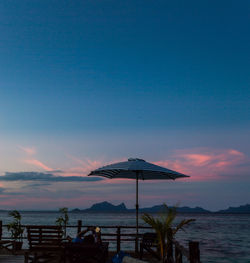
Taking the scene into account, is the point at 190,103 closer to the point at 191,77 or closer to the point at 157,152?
the point at 191,77

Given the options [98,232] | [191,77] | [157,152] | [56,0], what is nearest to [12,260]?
[98,232]

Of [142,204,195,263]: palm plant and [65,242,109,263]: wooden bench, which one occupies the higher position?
[142,204,195,263]: palm plant

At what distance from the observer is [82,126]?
1925cm

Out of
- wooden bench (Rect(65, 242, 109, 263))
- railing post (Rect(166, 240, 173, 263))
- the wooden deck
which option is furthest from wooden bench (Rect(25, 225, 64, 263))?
railing post (Rect(166, 240, 173, 263))

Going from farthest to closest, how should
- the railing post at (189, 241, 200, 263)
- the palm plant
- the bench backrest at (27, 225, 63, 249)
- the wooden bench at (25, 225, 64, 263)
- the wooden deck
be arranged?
the wooden deck → the bench backrest at (27, 225, 63, 249) → the wooden bench at (25, 225, 64, 263) → the palm plant → the railing post at (189, 241, 200, 263)

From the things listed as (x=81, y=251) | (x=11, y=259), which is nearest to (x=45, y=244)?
(x=81, y=251)

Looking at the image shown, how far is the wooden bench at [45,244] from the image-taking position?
7188mm

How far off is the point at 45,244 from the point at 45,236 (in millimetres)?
176

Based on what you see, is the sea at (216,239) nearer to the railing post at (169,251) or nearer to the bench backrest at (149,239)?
the bench backrest at (149,239)

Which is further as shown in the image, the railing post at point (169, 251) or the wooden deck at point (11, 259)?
the wooden deck at point (11, 259)

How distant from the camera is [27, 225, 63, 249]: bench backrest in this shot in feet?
24.0

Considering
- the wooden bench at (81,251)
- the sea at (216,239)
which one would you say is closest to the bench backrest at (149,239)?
the wooden bench at (81,251)

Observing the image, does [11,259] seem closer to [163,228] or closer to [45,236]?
[45,236]

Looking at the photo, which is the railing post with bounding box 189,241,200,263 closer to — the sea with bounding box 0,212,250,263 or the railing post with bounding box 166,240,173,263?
the railing post with bounding box 166,240,173,263
